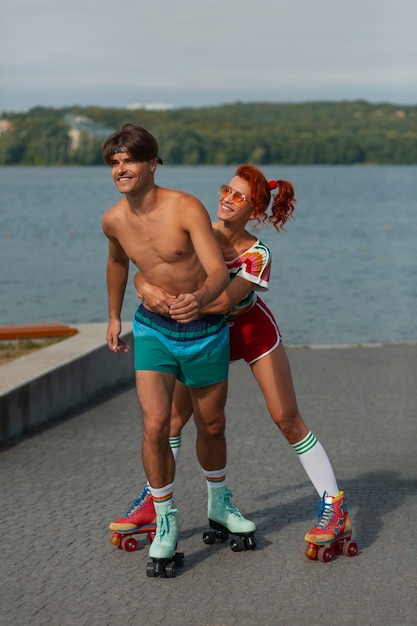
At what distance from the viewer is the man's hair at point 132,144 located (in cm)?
541

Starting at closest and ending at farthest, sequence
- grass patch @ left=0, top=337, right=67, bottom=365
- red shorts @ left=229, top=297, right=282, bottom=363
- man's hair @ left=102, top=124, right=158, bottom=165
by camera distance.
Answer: man's hair @ left=102, top=124, right=158, bottom=165, red shorts @ left=229, top=297, right=282, bottom=363, grass patch @ left=0, top=337, right=67, bottom=365

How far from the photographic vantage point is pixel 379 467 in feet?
25.5

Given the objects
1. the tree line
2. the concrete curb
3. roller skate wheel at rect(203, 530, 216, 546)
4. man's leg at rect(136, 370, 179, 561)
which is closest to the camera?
man's leg at rect(136, 370, 179, 561)

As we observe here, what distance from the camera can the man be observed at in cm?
541

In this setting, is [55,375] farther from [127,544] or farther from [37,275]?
[37,275]

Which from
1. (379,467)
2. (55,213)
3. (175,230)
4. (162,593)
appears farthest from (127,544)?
(55,213)

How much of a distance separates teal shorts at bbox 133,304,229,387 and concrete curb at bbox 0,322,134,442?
2874 mm

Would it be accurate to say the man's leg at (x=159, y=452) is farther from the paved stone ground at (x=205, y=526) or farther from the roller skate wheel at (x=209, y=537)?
the roller skate wheel at (x=209, y=537)

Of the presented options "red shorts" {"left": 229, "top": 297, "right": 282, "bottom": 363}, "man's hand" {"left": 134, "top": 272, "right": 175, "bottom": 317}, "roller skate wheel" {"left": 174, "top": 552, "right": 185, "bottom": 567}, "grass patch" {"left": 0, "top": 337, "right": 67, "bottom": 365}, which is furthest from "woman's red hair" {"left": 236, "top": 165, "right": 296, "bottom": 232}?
"grass patch" {"left": 0, "top": 337, "right": 67, "bottom": 365}

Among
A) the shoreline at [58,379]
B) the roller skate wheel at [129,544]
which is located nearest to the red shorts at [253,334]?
the roller skate wheel at [129,544]

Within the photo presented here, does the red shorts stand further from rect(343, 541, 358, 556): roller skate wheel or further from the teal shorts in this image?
rect(343, 541, 358, 556): roller skate wheel

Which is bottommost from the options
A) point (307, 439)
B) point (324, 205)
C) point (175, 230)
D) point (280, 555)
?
point (324, 205)

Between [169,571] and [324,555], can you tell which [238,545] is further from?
[169,571]

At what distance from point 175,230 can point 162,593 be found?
1.49 metres
